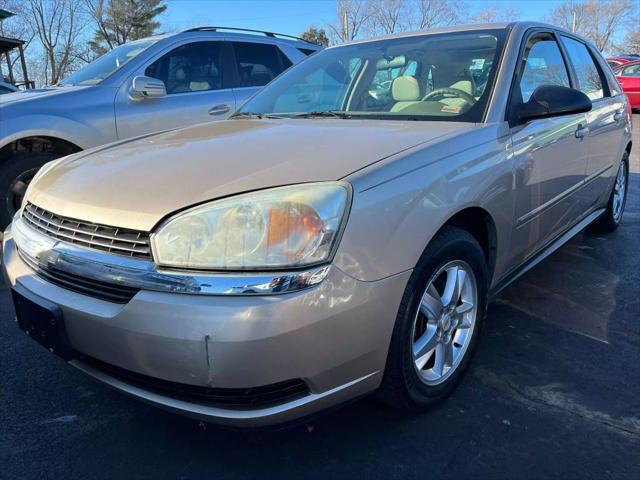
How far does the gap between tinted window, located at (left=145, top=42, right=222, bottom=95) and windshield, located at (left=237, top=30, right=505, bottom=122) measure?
174 cm

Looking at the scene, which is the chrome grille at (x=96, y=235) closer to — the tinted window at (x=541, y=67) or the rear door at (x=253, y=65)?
the tinted window at (x=541, y=67)

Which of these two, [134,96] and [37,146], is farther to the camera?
[134,96]

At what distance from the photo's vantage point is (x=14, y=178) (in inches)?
158

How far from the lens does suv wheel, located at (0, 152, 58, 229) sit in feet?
13.1

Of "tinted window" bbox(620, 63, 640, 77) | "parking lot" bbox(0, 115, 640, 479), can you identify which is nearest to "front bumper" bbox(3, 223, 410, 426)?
"parking lot" bbox(0, 115, 640, 479)

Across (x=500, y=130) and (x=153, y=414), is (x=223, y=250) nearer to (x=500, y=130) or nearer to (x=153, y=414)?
(x=153, y=414)

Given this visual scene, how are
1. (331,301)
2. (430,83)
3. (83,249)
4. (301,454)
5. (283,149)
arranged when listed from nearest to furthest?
(331,301) → (83,249) → (301,454) → (283,149) → (430,83)

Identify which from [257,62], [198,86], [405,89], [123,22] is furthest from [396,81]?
[123,22]

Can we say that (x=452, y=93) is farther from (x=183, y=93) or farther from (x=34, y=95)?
(x=34, y=95)

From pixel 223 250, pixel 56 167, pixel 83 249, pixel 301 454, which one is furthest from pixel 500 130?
pixel 56 167

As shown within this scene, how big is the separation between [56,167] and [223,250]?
123 centimetres

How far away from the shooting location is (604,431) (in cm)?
200

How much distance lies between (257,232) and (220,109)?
346 cm

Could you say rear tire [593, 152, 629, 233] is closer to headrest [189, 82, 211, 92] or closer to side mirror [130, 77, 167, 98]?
headrest [189, 82, 211, 92]
